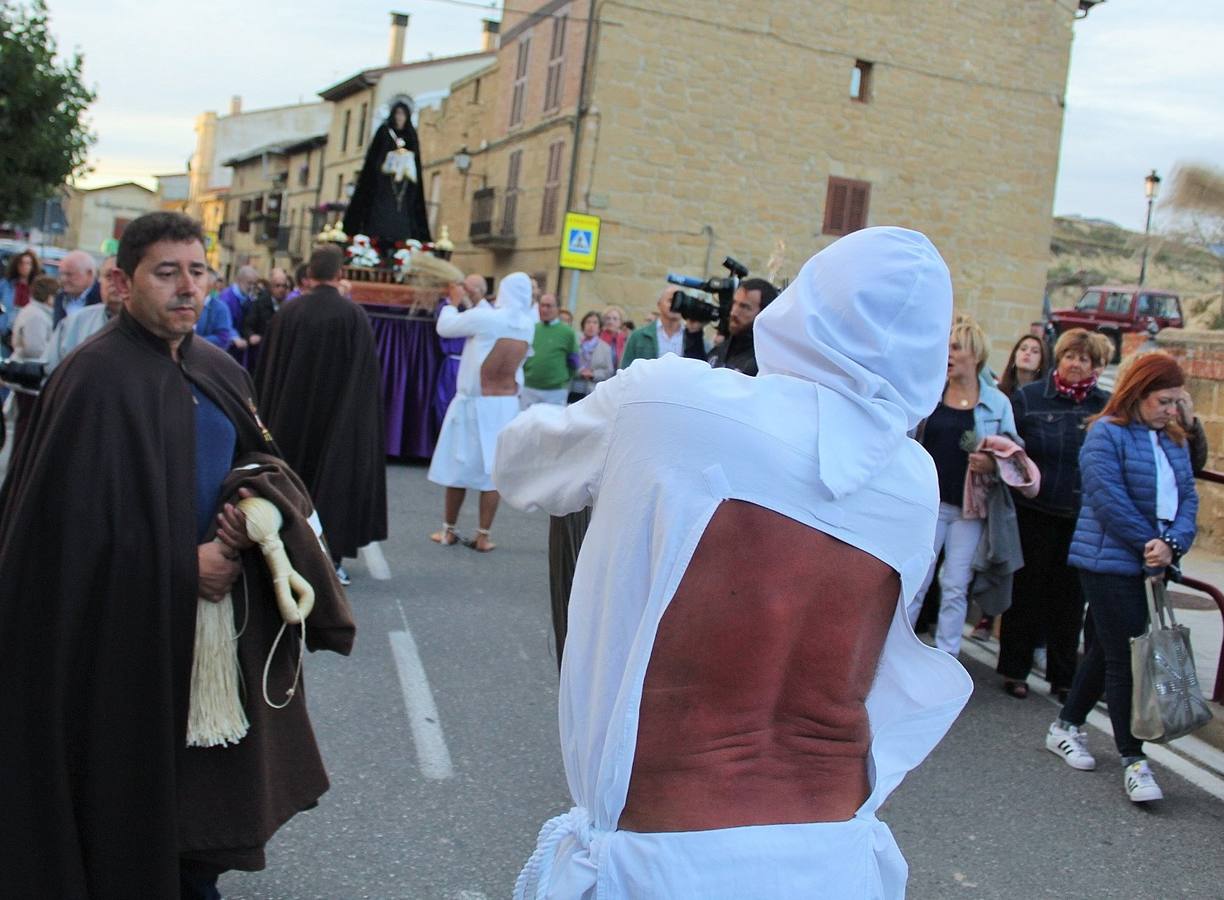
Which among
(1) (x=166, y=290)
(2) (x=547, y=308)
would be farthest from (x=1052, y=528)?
(2) (x=547, y=308)

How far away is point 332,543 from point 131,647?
463 cm

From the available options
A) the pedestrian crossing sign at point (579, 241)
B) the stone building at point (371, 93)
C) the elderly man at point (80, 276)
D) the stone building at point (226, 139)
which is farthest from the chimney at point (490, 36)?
the elderly man at point (80, 276)

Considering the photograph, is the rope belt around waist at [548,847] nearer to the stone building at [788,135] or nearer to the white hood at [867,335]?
the white hood at [867,335]

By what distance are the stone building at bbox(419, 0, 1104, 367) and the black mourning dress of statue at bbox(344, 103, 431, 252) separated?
8690 millimetres

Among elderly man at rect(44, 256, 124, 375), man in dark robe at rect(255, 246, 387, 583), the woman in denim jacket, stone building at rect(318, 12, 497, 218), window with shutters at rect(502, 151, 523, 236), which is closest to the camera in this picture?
elderly man at rect(44, 256, 124, 375)

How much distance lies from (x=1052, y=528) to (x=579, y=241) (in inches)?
607

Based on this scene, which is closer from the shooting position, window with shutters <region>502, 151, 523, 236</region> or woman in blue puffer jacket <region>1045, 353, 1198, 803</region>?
woman in blue puffer jacket <region>1045, 353, 1198, 803</region>

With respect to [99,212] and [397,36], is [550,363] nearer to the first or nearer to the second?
[397,36]

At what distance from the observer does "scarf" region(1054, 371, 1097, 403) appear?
22.8 ft

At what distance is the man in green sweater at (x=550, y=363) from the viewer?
13.5 m

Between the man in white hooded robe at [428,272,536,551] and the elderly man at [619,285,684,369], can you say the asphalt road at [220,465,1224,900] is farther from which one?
the elderly man at [619,285,684,369]

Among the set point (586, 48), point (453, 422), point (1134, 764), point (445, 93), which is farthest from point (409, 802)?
point (445, 93)

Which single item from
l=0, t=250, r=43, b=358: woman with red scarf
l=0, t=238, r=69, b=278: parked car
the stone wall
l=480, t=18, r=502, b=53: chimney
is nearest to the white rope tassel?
l=0, t=250, r=43, b=358: woman with red scarf

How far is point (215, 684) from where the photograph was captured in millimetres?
3227
